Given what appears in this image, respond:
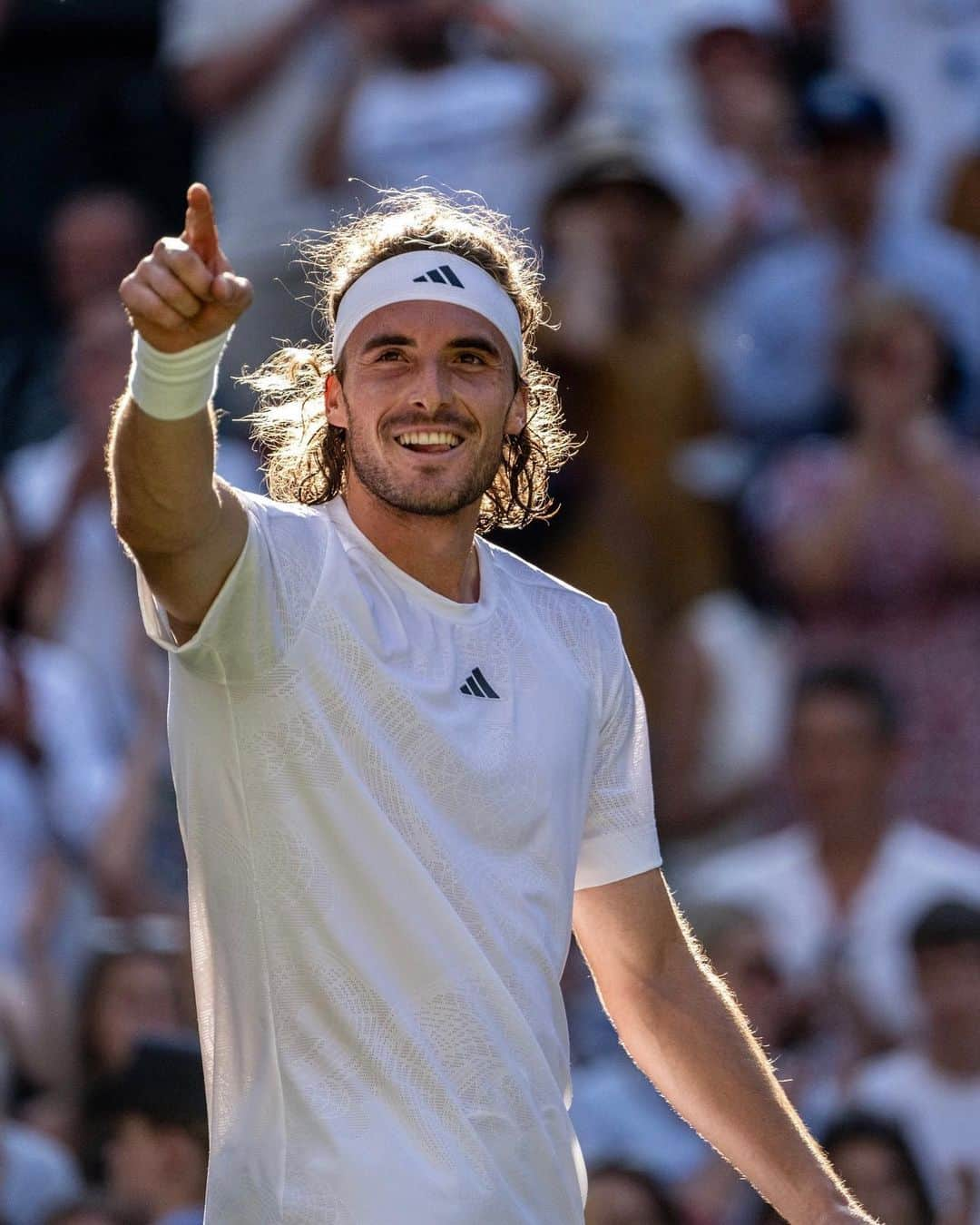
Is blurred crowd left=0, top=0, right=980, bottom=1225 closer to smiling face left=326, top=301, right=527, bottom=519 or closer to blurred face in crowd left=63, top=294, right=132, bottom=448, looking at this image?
blurred face in crowd left=63, top=294, right=132, bottom=448

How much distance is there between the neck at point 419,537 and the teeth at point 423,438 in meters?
0.09

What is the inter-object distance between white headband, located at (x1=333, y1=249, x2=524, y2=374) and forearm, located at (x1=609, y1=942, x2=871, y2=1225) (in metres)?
1.00

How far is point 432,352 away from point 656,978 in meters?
1.01

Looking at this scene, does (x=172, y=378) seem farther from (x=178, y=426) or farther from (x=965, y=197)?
(x=965, y=197)

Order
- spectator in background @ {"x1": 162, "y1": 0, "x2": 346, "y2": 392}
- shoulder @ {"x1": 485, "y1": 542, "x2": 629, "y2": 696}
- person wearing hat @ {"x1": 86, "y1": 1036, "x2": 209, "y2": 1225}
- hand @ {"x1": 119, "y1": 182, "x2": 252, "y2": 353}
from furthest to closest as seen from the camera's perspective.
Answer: spectator in background @ {"x1": 162, "y1": 0, "x2": 346, "y2": 392} < person wearing hat @ {"x1": 86, "y1": 1036, "x2": 209, "y2": 1225} < shoulder @ {"x1": 485, "y1": 542, "x2": 629, "y2": 696} < hand @ {"x1": 119, "y1": 182, "x2": 252, "y2": 353}

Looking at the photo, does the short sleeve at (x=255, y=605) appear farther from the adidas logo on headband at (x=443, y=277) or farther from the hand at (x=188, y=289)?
the adidas logo on headband at (x=443, y=277)

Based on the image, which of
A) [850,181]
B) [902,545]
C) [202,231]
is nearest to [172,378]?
[202,231]

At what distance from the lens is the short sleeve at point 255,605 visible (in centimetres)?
256

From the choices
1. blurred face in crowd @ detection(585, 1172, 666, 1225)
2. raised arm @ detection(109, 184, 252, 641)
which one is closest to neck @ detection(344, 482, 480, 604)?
raised arm @ detection(109, 184, 252, 641)

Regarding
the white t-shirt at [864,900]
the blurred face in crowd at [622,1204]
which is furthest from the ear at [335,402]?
the white t-shirt at [864,900]

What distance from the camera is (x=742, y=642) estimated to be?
253 inches

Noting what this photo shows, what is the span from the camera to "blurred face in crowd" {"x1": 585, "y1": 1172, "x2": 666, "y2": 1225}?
18.5ft

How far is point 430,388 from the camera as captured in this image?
2914mm

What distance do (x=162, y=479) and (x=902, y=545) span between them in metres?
4.24
